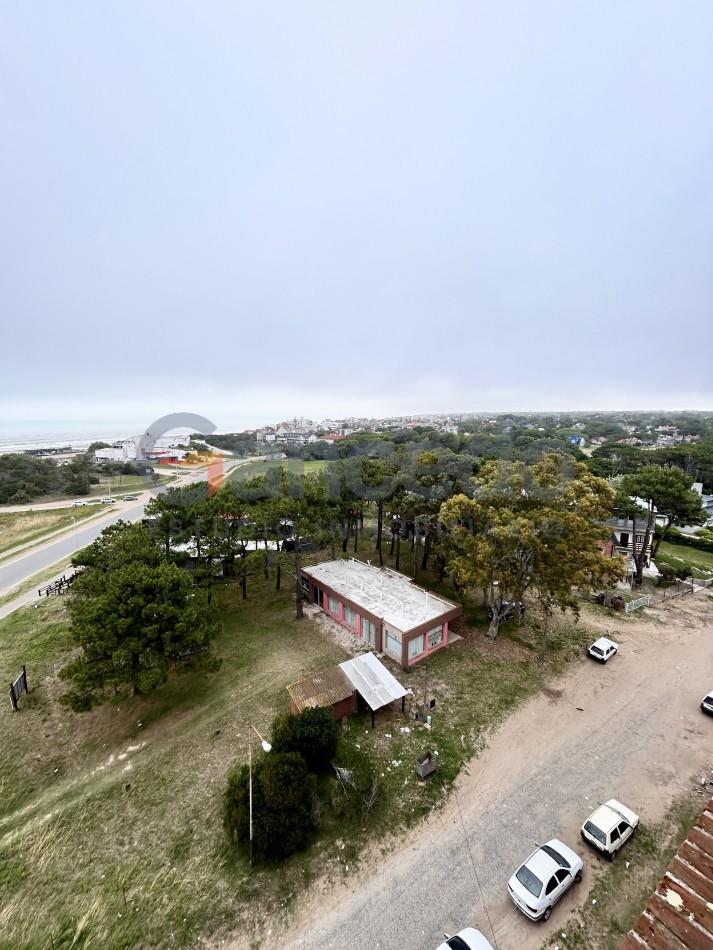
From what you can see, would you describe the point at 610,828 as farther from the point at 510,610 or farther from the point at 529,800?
the point at 510,610

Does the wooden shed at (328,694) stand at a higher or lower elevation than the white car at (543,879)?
higher

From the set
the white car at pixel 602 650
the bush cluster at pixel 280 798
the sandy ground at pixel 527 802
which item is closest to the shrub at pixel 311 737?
the bush cluster at pixel 280 798

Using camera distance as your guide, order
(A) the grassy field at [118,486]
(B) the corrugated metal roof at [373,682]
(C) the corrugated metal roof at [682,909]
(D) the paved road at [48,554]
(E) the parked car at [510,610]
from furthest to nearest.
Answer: (A) the grassy field at [118,486] → (D) the paved road at [48,554] → (E) the parked car at [510,610] → (B) the corrugated metal roof at [373,682] → (C) the corrugated metal roof at [682,909]

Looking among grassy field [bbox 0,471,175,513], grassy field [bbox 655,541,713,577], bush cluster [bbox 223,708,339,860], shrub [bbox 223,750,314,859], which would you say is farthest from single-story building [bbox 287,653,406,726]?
grassy field [bbox 0,471,175,513]

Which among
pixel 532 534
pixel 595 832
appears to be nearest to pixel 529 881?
pixel 595 832

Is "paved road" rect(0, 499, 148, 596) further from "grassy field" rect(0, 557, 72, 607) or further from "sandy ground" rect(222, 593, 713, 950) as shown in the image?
"sandy ground" rect(222, 593, 713, 950)

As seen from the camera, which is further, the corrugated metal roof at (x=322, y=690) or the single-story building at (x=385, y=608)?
the single-story building at (x=385, y=608)

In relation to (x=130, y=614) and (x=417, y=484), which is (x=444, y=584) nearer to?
(x=417, y=484)

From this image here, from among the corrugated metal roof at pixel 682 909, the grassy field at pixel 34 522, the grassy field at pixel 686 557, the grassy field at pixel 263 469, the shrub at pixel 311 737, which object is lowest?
the grassy field at pixel 686 557

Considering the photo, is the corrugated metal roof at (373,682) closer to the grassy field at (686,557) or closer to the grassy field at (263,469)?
the grassy field at (263,469)
